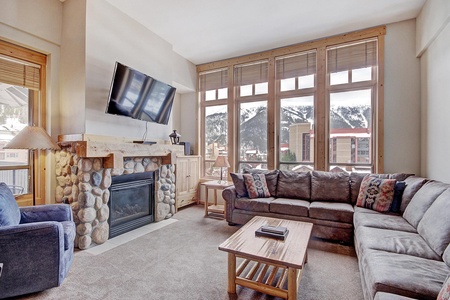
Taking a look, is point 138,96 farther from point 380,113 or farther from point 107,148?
point 380,113

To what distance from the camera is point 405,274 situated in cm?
137

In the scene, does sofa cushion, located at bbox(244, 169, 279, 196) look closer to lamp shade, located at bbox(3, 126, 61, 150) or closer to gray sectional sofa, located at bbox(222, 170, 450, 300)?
gray sectional sofa, located at bbox(222, 170, 450, 300)

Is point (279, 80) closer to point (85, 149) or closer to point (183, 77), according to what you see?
point (183, 77)

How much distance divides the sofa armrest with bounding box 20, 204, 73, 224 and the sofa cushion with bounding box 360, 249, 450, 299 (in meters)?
2.86

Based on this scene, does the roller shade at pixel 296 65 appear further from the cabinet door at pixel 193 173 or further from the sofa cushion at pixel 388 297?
the sofa cushion at pixel 388 297

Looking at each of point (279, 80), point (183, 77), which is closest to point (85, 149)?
point (183, 77)

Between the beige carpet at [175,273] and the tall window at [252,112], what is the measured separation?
1.96 m

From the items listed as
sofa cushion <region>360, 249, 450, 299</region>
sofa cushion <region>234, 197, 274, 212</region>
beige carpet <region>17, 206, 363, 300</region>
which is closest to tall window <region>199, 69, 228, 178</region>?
sofa cushion <region>234, 197, 274, 212</region>

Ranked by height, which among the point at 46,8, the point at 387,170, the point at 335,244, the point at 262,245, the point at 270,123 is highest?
the point at 46,8

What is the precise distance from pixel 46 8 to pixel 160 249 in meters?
3.55

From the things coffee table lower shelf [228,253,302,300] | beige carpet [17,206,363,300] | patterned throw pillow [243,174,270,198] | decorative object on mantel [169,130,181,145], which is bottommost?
beige carpet [17,206,363,300]

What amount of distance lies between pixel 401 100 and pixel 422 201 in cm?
190

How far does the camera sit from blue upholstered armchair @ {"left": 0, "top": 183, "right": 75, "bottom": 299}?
1.75 metres

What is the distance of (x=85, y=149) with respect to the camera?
8.70 ft
